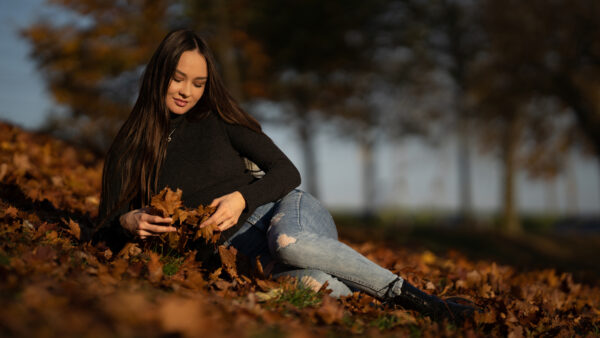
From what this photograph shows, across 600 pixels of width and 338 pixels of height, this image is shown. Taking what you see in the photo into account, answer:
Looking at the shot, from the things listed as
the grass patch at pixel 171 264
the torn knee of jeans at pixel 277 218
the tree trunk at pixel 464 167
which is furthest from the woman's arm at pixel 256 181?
the tree trunk at pixel 464 167

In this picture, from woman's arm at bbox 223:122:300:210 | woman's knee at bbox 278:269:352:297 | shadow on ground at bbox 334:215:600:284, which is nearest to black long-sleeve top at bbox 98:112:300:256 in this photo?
woman's arm at bbox 223:122:300:210

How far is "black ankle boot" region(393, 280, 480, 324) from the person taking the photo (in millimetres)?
2469

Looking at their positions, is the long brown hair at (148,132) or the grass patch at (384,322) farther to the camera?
the long brown hair at (148,132)

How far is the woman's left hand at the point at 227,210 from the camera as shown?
8.04 ft

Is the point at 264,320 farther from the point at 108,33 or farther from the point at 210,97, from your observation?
the point at 108,33

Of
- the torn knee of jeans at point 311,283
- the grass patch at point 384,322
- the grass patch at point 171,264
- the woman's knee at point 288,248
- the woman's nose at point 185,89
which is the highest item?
the woman's nose at point 185,89

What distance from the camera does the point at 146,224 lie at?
2.44 meters

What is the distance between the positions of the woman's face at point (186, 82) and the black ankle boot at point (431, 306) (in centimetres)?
174

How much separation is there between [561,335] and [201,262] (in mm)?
2152

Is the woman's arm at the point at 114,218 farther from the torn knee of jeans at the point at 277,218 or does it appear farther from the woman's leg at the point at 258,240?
the torn knee of jeans at the point at 277,218

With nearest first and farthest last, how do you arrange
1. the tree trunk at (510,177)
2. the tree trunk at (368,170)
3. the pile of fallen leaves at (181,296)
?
1. the pile of fallen leaves at (181,296)
2. the tree trunk at (510,177)
3. the tree trunk at (368,170)

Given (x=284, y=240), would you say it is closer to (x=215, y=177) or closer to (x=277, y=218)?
(x=277, y=218)

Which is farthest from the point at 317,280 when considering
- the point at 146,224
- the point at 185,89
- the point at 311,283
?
the point at 185,89

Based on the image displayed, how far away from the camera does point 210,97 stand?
116 inches
